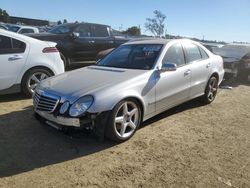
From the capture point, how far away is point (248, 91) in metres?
9.65

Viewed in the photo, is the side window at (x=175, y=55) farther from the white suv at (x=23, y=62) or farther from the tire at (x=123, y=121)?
the white suv at (x=23, y=62)

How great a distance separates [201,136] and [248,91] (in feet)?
16.6

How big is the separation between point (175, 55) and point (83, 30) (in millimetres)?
6010

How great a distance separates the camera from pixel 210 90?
730 cm

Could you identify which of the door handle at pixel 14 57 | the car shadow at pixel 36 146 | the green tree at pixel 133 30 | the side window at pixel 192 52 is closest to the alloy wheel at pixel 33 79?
the door handle at pixel 14 57

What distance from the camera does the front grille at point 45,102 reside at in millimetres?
4664

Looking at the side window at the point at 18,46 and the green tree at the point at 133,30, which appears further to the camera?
the green tree at the point at 133,30

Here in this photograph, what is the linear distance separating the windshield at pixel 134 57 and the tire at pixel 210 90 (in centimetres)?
185

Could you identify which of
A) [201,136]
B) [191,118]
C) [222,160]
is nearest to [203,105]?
[191,118]

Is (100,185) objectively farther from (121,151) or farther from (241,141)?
(241,141)

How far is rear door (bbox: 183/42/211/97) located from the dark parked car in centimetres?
431

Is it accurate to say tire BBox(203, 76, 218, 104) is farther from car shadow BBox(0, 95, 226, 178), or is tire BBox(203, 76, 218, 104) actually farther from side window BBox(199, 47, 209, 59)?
car shadow BBox(0, 95, 226, 178)

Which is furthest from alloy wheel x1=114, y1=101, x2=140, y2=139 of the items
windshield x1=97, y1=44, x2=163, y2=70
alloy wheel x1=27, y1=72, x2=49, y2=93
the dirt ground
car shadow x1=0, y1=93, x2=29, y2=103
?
car shadow x1=0, y1=93, x2=29, y2=103

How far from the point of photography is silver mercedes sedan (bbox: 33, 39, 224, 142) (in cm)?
449
